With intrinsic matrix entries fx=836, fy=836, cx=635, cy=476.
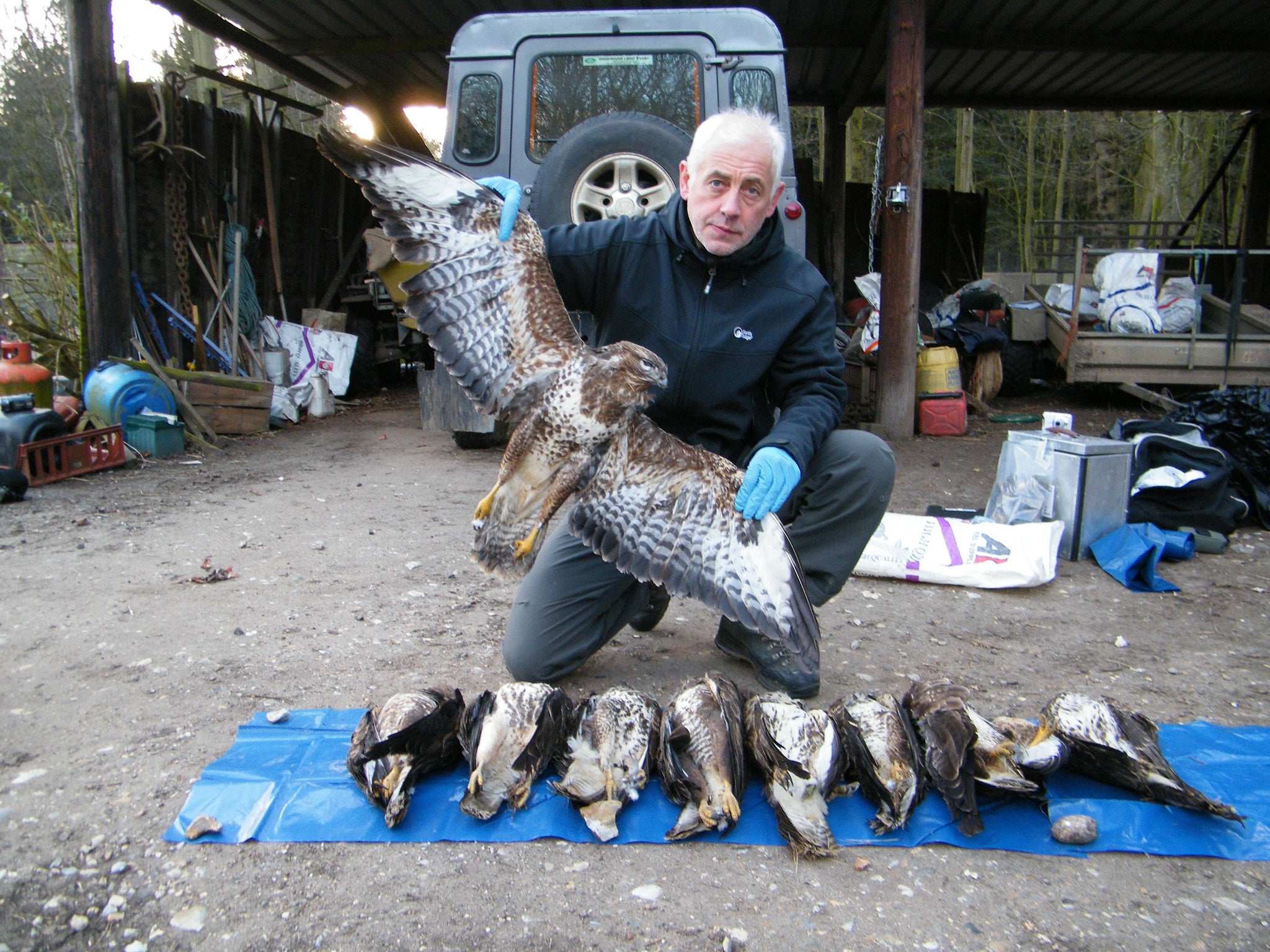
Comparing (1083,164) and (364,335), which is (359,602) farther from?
(1083,164)

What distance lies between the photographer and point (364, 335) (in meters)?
9.94

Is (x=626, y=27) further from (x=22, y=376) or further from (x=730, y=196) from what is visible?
(x=22, y=376)

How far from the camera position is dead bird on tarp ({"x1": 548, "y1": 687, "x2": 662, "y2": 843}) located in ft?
6.47

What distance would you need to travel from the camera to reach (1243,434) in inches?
191

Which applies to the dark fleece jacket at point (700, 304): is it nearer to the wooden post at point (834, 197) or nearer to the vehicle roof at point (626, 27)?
the vehicle roof at point (626, 27)

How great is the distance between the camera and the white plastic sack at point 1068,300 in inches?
352

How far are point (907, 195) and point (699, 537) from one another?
5232 millimetres

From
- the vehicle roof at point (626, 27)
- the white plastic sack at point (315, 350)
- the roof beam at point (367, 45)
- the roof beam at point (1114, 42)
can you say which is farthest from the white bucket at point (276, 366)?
the roof beam at point (1114, 42)

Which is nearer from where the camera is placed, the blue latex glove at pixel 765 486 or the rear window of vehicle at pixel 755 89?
the blue latex glove at pixel 765 486

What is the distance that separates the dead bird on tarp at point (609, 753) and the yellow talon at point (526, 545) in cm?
45

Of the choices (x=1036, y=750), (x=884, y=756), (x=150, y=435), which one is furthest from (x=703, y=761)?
(x=150, y=435)

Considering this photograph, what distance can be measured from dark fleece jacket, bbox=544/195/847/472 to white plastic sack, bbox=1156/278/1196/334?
6.86 m

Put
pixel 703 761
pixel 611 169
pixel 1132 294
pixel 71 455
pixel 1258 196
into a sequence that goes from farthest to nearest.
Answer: pixel 1258 196 < pixel 1132 294 < pixel 71 455 < pixel 611 169 < pixel 703 761

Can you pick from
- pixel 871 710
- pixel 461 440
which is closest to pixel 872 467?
pixel 871 710
